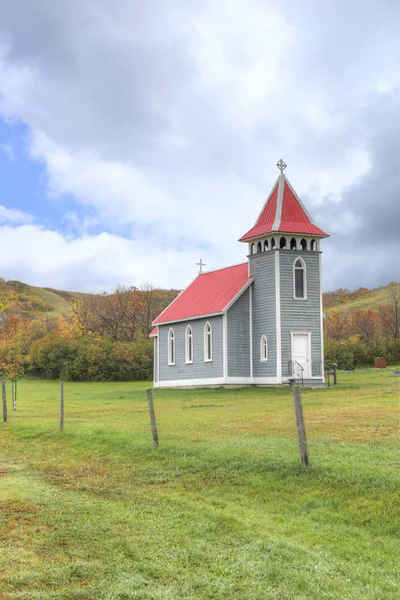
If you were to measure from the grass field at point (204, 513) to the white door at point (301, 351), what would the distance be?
2061 centimetres

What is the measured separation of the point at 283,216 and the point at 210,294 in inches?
299

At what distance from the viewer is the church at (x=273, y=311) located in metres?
41.8

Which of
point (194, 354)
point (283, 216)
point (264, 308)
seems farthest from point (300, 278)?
point (194, 354)

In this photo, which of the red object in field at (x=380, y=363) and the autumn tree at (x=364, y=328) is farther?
the autumn tree at (x=364, y=328)

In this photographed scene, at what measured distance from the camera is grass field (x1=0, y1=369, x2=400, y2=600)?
803cm

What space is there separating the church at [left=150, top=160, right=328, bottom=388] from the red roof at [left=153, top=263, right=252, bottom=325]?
0.17 m

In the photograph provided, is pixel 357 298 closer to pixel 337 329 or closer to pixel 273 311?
pixel 337 329

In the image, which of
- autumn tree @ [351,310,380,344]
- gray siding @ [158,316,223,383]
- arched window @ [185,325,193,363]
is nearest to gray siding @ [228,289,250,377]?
gray siding @ [158,316,223,383]

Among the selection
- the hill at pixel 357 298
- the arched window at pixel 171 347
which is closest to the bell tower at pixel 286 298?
the arched window at pixel 171 347

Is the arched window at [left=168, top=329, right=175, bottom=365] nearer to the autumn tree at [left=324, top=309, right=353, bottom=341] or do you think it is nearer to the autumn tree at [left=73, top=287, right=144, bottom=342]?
the autumn tree at [left=73, top=287, right=144, bottom=342]

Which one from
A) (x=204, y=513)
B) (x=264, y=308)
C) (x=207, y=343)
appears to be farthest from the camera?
(x=207, y=343)

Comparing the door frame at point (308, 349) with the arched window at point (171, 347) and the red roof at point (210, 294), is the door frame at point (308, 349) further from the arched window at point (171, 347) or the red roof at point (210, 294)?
the arched window at point (171, 347)

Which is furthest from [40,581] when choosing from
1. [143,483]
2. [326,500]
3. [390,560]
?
[143,483]

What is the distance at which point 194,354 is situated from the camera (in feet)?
153
